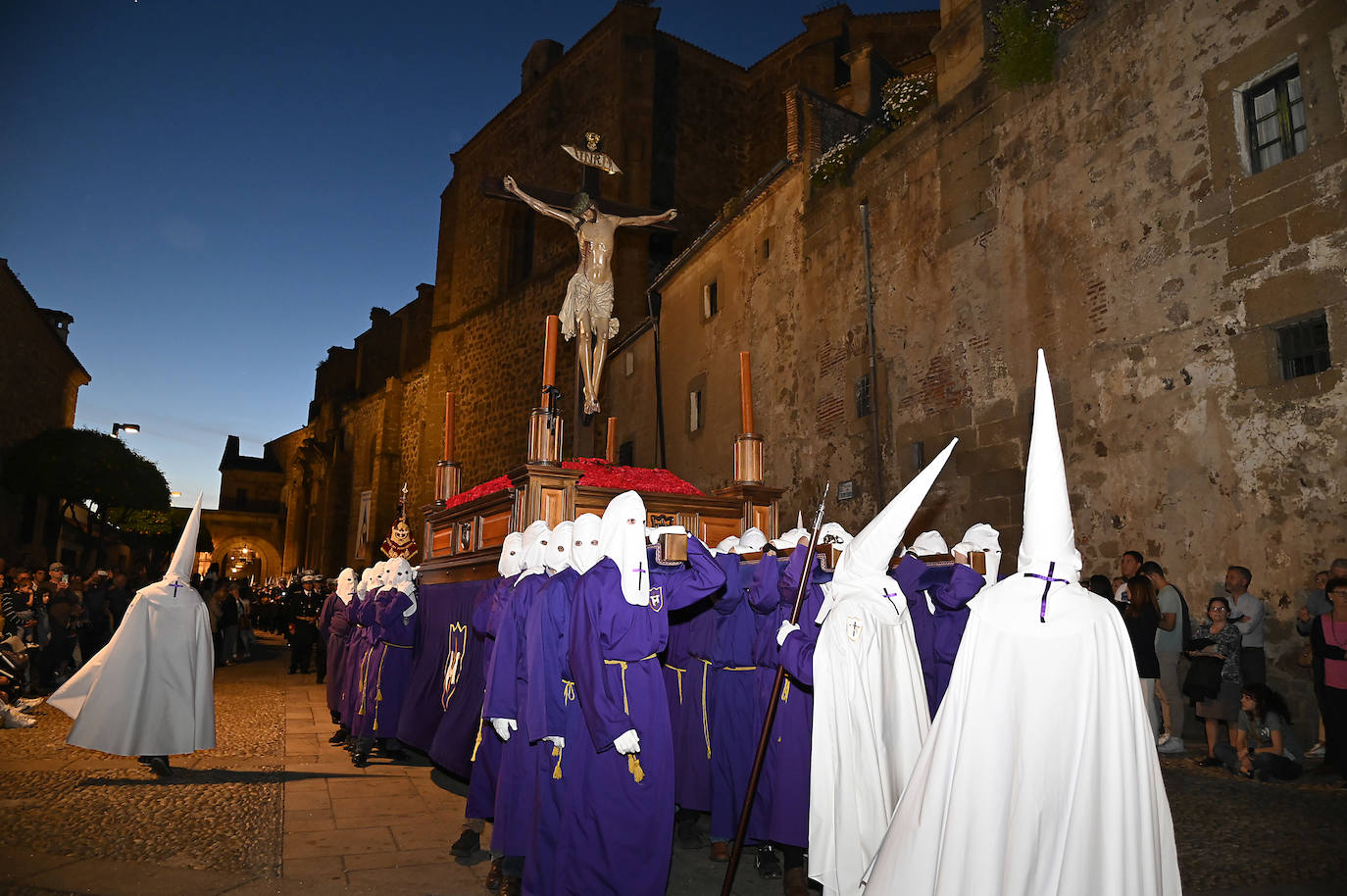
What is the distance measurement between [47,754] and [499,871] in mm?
5553

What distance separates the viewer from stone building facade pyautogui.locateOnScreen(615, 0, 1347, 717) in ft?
23.0

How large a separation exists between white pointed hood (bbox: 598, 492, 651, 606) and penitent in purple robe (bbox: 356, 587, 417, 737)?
14.3 feet

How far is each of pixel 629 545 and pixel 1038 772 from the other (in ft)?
6.45

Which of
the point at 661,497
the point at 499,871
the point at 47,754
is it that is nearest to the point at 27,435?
the point at 47,754

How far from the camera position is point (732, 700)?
5070 millimetres

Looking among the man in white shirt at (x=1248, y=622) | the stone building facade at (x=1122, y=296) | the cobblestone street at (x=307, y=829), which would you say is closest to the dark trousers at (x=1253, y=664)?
the man in white shirt at (x=1248, y=622)

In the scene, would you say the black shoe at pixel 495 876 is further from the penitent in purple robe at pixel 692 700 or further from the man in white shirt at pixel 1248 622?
the man in white shirt at pixel 1248 622

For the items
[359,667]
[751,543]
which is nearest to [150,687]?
[359,667]

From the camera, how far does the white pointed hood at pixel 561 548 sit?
14.7 feet

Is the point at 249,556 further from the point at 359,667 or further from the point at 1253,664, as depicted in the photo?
the point at 1253,664

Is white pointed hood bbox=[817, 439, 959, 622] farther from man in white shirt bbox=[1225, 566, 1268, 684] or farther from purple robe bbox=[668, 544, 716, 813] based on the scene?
man in white shirt bbox=[1225, 566, 1268, 684]

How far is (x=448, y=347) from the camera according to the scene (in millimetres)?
27281

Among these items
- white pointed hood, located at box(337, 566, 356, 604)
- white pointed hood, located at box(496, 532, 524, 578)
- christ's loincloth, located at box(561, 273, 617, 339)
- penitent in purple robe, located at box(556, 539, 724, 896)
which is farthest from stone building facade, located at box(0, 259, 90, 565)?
penitent in purple robe, located at box(556, 539, 724, 896)

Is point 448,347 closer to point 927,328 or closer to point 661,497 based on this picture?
point 927,328
